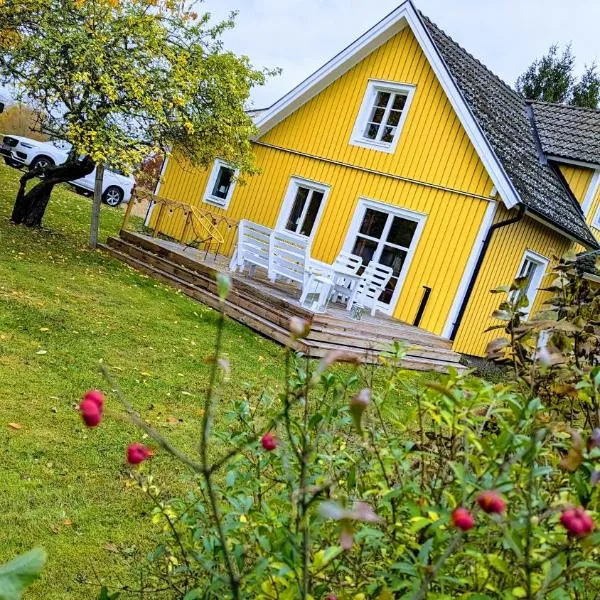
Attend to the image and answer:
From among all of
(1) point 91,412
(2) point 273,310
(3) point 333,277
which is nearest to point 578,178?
(3) point 333,277

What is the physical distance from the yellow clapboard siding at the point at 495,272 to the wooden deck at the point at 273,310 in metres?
1.11

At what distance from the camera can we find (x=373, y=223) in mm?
14727

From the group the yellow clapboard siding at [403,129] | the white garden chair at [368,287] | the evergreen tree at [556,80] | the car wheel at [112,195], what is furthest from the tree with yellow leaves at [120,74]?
the evergreen tree at [556,80]

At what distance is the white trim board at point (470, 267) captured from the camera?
12820 mm

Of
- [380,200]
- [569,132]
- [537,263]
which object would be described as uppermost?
[569,132]

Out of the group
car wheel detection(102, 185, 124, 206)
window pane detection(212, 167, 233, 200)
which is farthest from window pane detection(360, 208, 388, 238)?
car wheel detection(102, 185, 124, 206)

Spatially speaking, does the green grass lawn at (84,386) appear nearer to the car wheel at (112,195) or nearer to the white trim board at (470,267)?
Result: the white trim board at (470,267)

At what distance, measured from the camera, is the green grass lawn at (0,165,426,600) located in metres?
3.71

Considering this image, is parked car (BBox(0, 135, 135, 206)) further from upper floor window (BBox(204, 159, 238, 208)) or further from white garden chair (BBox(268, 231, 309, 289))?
white garden chair (BBox(268, 231, 309, 289))

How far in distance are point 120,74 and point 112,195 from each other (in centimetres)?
1398

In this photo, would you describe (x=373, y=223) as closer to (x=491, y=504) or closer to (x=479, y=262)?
(x=479, y=262)

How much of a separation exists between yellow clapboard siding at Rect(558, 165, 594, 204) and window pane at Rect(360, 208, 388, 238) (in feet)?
18.7

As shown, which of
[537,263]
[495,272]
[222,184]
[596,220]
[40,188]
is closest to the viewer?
[40,188]

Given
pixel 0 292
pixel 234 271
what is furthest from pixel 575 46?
pixel 0 292
